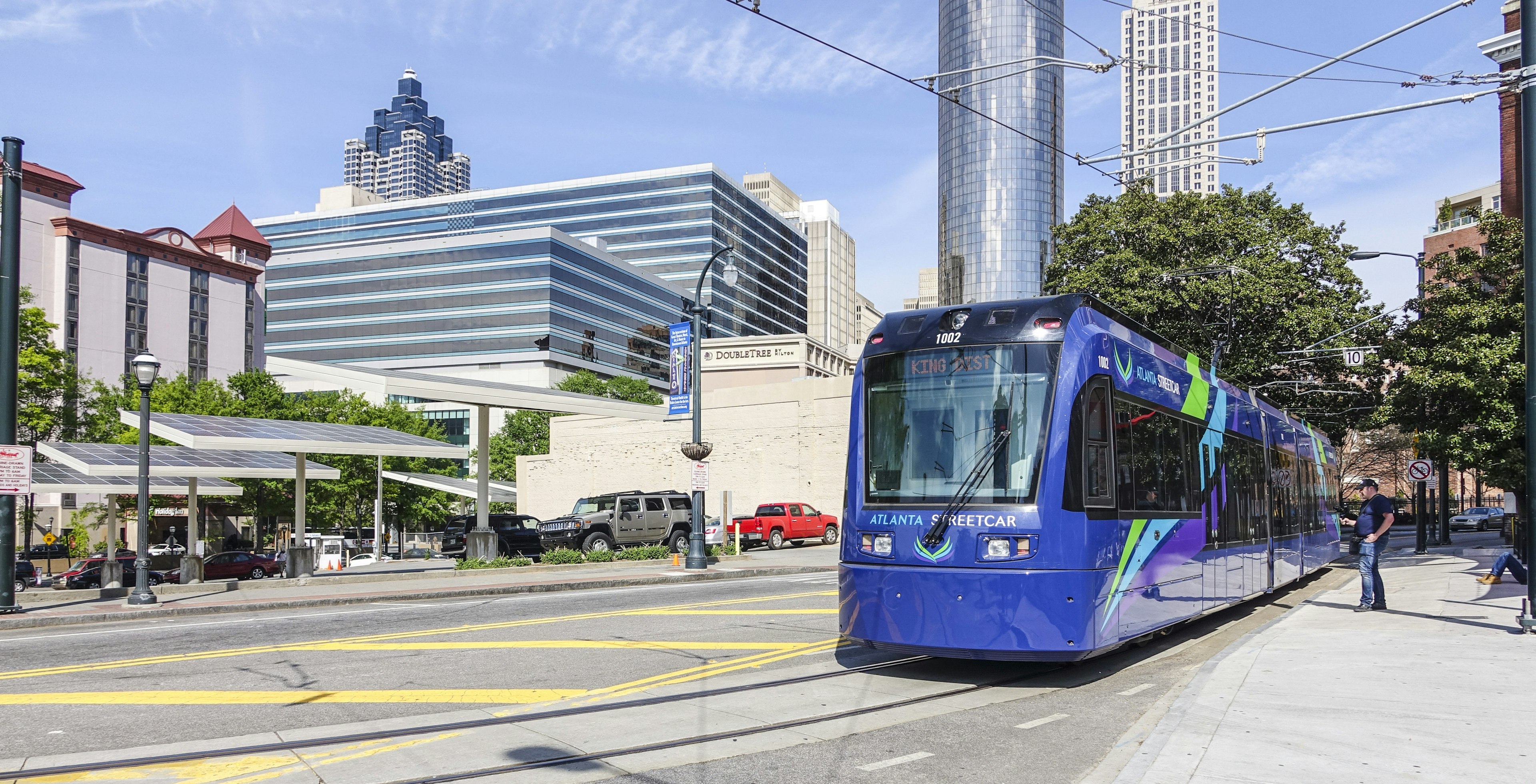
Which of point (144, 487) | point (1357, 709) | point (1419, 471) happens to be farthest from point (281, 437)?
point (1419, 471)

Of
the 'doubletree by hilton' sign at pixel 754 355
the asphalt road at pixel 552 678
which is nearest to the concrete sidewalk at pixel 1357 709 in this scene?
the asphalt road at pixel 552 678

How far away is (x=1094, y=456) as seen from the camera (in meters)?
9.14

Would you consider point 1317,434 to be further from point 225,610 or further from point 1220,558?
point 225,610

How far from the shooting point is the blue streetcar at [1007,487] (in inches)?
343

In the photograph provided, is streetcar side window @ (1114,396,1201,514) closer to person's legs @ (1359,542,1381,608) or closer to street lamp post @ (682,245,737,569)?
person's legs @ (1359,542,1381,608)

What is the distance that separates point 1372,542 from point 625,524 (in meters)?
22.2

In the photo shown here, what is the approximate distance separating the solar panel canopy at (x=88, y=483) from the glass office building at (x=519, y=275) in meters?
61.0

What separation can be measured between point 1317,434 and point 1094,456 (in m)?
18.2

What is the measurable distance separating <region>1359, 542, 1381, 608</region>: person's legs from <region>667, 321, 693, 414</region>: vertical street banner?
17.2m

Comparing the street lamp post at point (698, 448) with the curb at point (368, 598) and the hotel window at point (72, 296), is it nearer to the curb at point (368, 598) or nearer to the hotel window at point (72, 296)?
the curb at point (368, 598)

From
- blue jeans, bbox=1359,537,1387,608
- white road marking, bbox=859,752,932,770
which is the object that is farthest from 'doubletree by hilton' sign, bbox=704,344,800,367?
white road marking, bbox=859,752,932,770

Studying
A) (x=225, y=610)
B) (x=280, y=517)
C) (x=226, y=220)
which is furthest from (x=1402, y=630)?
(x=226, y=220)

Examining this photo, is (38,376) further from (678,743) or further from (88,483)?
(678,743)

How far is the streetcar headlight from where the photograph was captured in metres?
9.19
